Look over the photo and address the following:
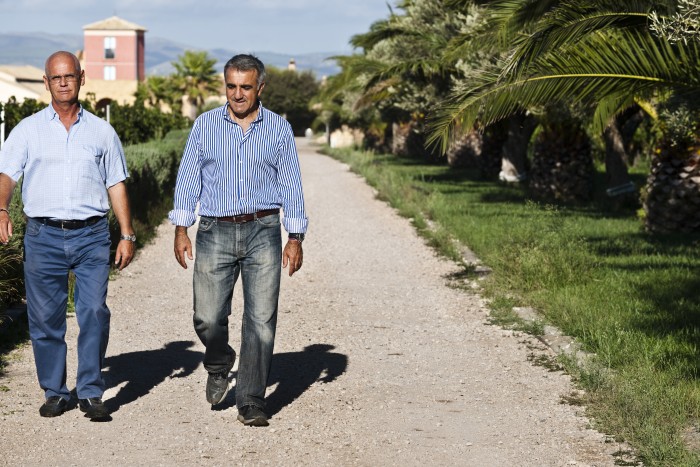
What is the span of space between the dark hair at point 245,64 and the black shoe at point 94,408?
76.0 inches

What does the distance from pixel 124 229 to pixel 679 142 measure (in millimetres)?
11545

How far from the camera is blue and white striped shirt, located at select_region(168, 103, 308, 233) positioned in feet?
19.5

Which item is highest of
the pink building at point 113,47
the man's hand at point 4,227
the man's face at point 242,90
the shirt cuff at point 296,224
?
the pink building at point 113,47

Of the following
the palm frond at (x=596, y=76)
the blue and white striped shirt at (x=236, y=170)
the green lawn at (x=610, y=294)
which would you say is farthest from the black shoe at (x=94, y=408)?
the palm frond at (x=596, y=76)

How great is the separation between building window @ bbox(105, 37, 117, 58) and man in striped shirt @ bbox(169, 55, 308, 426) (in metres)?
134

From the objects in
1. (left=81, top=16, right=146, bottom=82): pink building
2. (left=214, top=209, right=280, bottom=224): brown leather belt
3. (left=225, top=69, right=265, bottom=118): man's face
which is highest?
(left=81, top=16, right=146, bottom=82): pink building

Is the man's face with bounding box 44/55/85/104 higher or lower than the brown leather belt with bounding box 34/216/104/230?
higher

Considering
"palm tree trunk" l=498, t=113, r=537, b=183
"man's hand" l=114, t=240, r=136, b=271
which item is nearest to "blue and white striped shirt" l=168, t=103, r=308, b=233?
"man's hand" l=114, t=240, r=136, b=271

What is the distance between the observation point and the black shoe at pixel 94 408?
6160mm

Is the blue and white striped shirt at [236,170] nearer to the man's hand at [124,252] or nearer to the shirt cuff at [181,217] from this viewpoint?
the shirt cuff at [181,217]

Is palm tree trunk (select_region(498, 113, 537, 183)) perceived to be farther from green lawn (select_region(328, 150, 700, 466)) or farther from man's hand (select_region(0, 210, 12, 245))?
man's hand (select_region(0, 210, 12, 245))

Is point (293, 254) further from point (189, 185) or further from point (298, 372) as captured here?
point (298, 372)

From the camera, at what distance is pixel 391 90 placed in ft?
97.0

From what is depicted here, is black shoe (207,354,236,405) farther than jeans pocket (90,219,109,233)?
Yes
